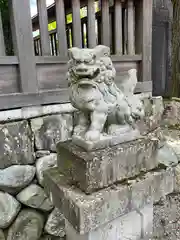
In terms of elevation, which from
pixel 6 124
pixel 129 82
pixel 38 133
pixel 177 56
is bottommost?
pixel 38 133

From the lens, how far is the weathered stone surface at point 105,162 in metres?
0.99

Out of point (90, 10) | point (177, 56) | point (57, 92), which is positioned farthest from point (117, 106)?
point (177, 56)

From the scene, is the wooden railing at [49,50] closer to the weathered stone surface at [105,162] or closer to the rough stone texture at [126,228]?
the weathered stone surface at [105,162]

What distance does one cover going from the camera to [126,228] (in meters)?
1.21

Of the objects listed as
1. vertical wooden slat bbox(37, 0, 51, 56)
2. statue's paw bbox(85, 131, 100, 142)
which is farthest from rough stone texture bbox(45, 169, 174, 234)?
vertical wooden slat bbox(37, 0, 51, 56)

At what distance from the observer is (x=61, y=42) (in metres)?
1.88

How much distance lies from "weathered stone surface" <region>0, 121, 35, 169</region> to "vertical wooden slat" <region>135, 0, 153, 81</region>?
140cm

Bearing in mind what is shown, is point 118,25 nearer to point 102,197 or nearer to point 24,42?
point 24,42

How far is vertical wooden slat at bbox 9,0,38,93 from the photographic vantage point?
1647 mm

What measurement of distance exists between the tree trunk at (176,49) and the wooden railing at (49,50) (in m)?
0.76

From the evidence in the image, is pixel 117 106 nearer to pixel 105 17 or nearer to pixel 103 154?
pixel 103 154

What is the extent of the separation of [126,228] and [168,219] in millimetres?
804

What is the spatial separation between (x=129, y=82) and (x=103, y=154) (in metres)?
0.50

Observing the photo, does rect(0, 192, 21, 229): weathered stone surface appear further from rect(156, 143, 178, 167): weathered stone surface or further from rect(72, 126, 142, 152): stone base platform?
rect(156, 143, 178, 167): weathered stone surface
